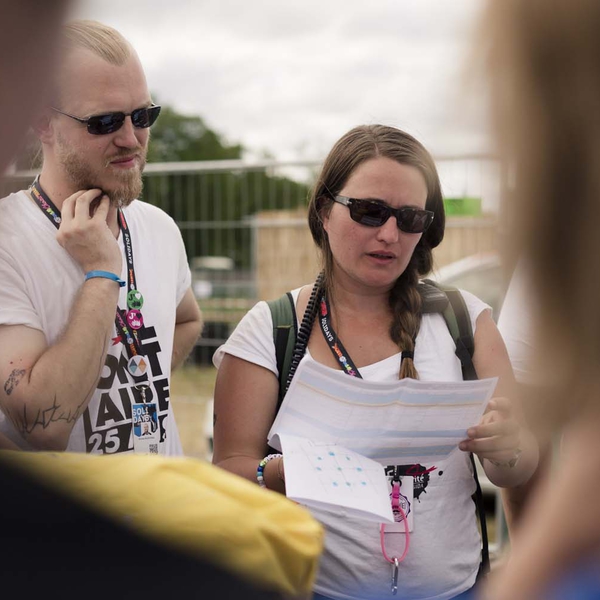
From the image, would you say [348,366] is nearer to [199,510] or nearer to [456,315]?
[456,315]

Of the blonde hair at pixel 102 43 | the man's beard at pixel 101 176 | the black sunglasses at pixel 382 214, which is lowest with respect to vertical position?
the black sunglasses at pixel 382 214

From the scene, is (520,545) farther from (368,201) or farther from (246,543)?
(368,201)

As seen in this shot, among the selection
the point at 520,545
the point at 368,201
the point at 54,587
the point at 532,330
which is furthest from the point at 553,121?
the point at 368,201

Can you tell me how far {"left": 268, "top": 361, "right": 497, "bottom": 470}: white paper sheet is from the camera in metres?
2.04

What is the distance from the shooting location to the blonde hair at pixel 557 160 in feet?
2.37

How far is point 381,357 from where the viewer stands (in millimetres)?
2389

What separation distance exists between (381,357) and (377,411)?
349mm

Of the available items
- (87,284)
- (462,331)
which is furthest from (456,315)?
(87,284)

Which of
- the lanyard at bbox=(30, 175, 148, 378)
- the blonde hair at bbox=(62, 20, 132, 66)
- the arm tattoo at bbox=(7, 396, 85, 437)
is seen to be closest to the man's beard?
the lanyard at bbox=(30, 175, 148, 378)

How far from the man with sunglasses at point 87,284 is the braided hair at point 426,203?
58 centimetres

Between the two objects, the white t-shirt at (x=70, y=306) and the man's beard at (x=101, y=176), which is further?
the man's beard at (x=101, y=176)

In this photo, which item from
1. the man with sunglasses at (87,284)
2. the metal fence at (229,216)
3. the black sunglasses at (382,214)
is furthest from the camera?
the metal fence at (229,216)

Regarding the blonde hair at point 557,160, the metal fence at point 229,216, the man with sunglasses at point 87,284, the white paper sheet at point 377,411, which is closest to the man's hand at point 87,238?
the man with sunglasses at point 87,284

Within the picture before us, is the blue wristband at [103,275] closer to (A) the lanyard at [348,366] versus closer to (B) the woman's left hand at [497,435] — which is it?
(A) the lanyard at [348,366]
